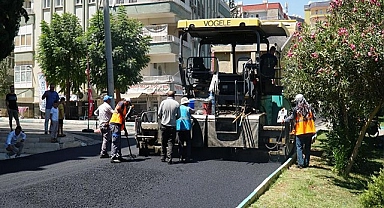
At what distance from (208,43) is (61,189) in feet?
19.3

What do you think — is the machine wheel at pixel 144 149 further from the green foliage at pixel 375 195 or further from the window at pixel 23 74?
the window at pixel 23 74

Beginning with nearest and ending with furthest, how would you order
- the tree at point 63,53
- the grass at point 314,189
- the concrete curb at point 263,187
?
the concrete curb at point 263,187, the grass at point 314,189, the tree at point 63,53

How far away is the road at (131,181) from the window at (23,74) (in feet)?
111

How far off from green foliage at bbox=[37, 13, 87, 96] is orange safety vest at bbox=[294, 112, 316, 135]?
80.5 feet

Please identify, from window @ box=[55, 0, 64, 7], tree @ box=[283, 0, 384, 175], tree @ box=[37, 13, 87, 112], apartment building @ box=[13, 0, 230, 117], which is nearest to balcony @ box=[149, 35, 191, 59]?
apartment building @ box=[13, 0, 230, 117]

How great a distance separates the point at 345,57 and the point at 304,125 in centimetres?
294

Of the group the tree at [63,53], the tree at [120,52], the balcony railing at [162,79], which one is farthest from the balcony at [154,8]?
the tree at [63,53]

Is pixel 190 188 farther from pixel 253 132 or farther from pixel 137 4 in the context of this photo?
pixel 137 4

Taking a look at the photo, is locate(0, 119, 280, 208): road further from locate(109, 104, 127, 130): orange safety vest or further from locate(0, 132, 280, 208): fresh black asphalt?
locate(109, 104, 127, 130): orange safety vest

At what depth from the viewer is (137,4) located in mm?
37781

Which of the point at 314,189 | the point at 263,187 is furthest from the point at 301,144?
the point at 263,187

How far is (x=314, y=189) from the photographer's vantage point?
350 inches

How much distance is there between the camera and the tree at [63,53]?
33594 millimetres

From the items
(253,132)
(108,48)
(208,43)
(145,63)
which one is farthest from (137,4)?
(253,132)
